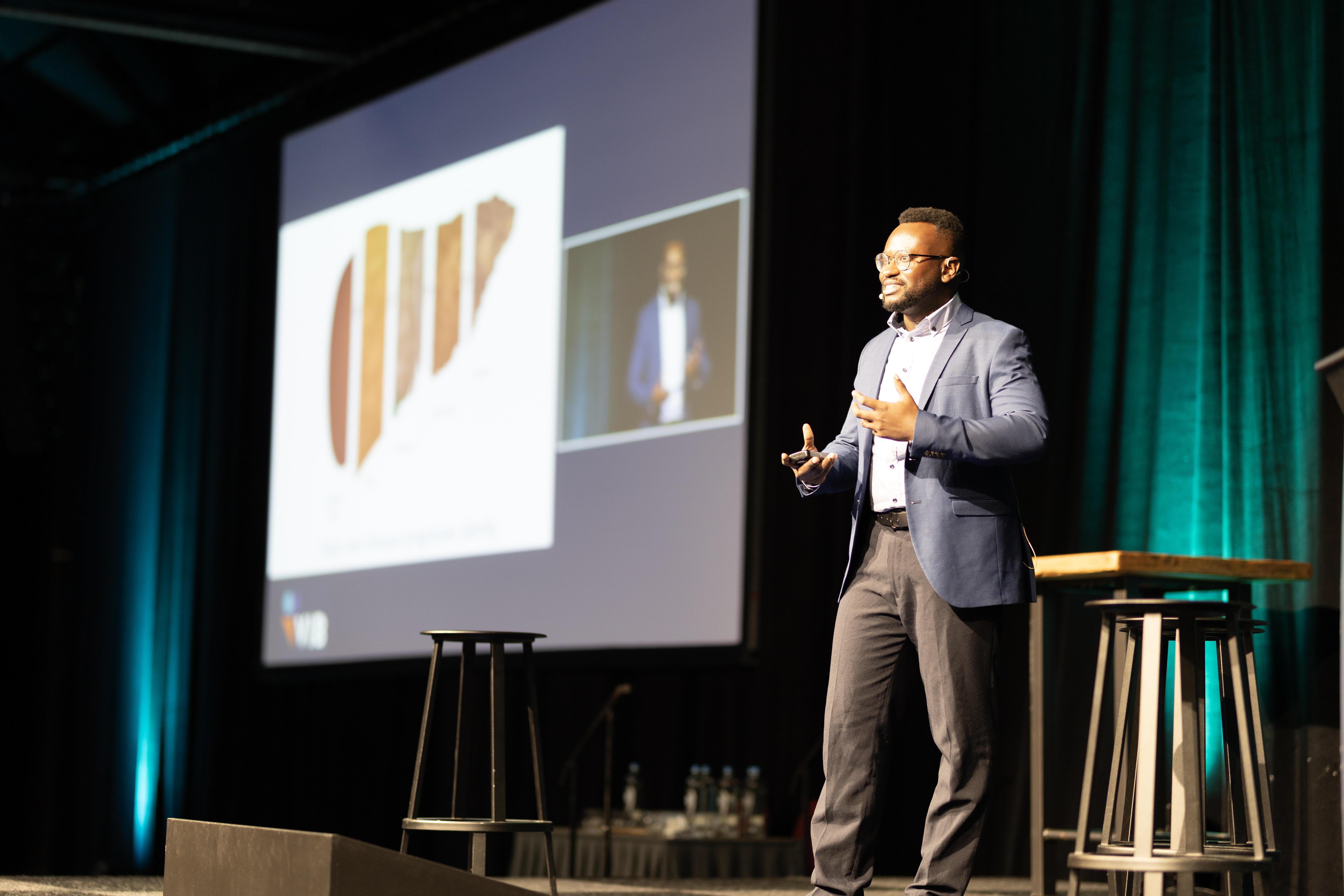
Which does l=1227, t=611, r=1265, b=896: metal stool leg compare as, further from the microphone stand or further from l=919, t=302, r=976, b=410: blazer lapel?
the microphone stand

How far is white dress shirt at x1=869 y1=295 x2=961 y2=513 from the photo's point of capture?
2.72 meters

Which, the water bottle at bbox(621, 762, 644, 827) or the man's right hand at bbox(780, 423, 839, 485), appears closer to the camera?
the man's right hand at bbox(780, 423, 839, 485)

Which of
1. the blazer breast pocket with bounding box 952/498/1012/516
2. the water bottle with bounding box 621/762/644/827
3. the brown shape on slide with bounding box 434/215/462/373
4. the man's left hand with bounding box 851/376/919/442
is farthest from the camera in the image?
the brown shape on slide with bounding box 434/215/462/373

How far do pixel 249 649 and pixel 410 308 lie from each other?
8.04 feet

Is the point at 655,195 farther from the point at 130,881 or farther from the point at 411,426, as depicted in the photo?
the point at 130,881

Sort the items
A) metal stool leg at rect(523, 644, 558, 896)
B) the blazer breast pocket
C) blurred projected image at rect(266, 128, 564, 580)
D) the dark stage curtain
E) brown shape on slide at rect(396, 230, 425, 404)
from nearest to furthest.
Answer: the blazer breast pocket, metal stool leg at rect(523, 644, 558, 896), blurred projected image at rect(266, 128, 564, 580), brown shape on slide at rect(396, 230, 425, 404), the dark stage curtain

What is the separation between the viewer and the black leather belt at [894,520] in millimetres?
2689

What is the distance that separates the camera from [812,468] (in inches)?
106

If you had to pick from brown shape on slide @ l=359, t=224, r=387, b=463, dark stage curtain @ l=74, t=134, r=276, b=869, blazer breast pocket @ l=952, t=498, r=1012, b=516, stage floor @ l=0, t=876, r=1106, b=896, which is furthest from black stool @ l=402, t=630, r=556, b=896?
dark stage curtain @ l=74, t=134, r=276, b=869

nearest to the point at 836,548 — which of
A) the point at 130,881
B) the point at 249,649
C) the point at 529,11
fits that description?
the point at 130,881

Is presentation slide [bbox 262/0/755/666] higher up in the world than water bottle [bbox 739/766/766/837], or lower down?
higher up

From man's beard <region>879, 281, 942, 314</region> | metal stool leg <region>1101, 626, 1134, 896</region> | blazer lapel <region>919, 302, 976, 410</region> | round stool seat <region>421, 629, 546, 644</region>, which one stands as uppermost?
man's beard <region>879, 281, 942, 314</region>

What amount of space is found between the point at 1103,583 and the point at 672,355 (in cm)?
201

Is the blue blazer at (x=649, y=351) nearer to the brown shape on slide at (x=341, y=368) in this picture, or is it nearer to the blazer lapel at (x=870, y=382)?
the brown shape on slide at (x=341, y=368)
